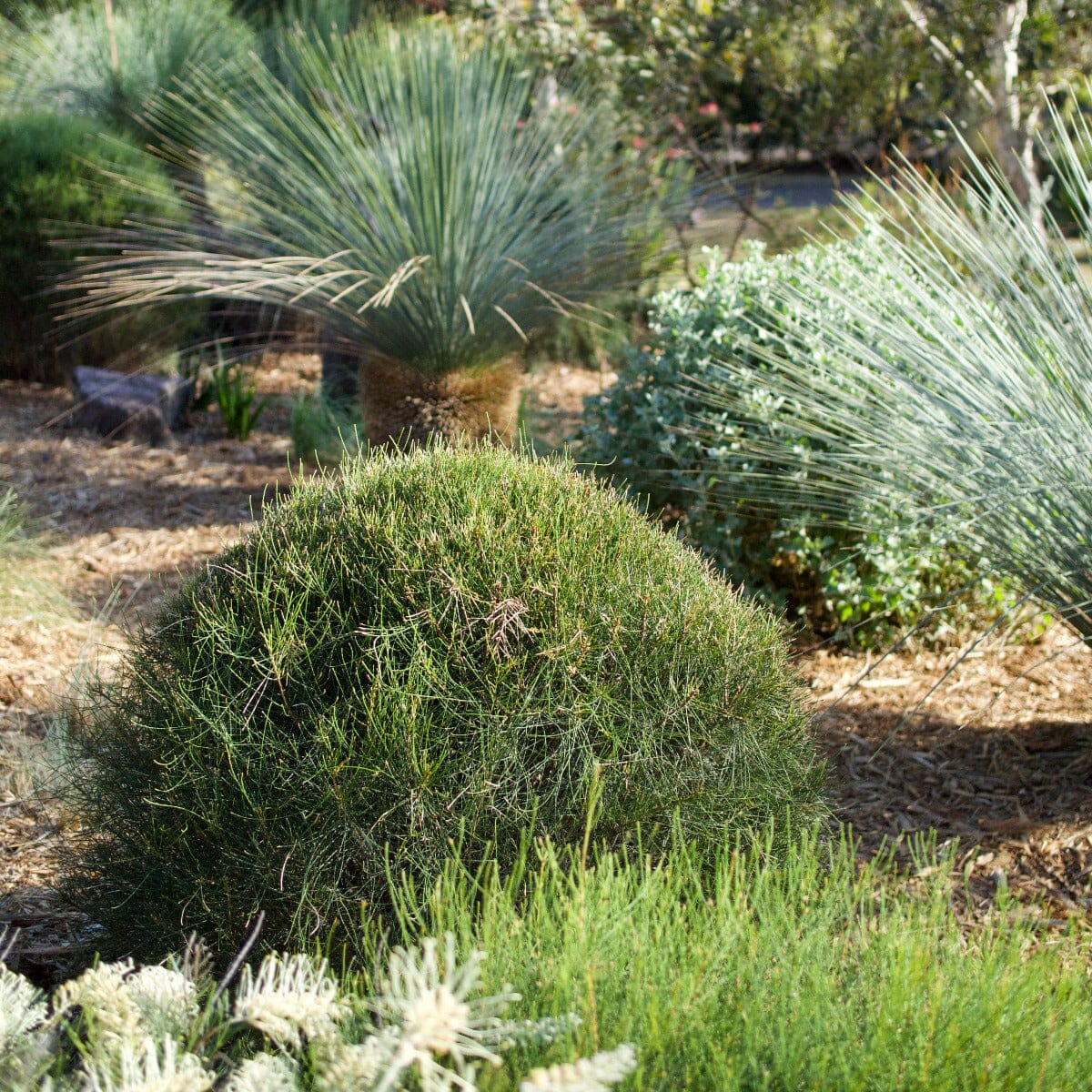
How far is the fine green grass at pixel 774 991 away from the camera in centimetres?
147

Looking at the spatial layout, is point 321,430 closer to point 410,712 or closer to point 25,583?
point 25,583

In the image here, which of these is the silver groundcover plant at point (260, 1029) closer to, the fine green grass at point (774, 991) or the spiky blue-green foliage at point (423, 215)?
the fine green grass at point (774, 991)

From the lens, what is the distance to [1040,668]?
12.3ft

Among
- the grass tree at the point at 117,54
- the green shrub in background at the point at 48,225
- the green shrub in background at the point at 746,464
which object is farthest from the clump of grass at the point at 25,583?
the grass tree at the point at 117,54

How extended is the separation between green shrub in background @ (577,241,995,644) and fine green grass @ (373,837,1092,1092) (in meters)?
2.02

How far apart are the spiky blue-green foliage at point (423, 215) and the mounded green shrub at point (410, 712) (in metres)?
2.11

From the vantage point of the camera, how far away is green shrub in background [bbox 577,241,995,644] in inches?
151

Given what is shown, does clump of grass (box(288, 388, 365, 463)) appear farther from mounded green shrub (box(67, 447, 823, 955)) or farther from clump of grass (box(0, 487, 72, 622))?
mounded green shrub (box(67, 447, 823, 955))

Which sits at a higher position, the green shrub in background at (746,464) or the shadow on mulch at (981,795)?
the green shrub in background at (746,464)

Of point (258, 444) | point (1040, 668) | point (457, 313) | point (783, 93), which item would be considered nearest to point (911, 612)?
point (1040, 668)

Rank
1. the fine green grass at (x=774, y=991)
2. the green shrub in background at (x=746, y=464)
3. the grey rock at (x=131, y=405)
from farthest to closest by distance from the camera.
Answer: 1. the grey rock at (x=131, y=405)
2. the green shrub in background at (x=746, y=464)
3. the fine green grass at (x=774, y=991)

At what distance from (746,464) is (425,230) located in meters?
1.59

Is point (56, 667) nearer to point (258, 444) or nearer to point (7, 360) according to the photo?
point (258, 444)

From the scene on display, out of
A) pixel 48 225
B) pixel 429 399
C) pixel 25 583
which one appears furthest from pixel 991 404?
pixel 48 225
